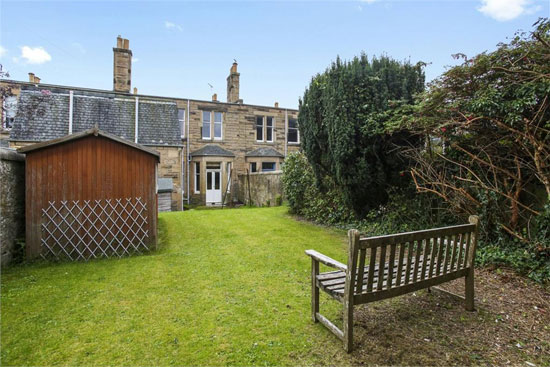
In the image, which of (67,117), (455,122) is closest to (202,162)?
(67,117)

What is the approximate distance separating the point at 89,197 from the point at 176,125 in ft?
39.2

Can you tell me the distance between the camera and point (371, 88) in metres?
6.88

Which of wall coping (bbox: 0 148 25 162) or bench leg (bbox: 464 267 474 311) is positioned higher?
wall coping (bbox: 0 148 25 162)

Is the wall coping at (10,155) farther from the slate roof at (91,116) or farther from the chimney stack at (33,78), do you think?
the chimney stack at (33,78)

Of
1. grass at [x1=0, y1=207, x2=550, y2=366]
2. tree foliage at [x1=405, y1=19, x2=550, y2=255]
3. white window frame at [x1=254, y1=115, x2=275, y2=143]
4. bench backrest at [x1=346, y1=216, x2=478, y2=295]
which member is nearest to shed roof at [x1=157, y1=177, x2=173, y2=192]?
grass at [x1=0, y1=207, x2=550, y2=366]

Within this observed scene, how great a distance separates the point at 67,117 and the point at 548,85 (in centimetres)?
1869

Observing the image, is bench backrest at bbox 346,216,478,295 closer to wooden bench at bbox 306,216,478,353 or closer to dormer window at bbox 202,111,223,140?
wooden bench at bbox 306,216,478,353

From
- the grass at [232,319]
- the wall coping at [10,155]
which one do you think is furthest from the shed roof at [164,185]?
the grass at [232,319]

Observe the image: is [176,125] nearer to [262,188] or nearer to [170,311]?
[262,188]

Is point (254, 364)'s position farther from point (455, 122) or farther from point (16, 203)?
point (16, 203)

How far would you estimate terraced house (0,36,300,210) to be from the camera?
1455 cm

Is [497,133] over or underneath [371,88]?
underneath

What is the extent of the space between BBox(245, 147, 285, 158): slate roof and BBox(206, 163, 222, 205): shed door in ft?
8.56

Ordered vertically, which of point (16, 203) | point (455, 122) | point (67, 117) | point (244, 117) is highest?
point (244, 117)
